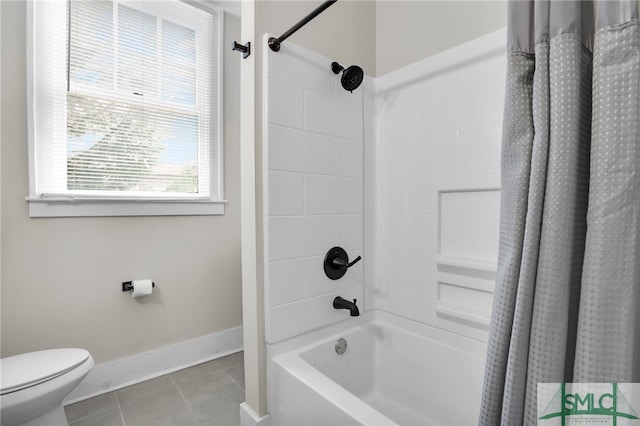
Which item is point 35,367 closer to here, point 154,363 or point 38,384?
point 38,384

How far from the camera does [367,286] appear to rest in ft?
5.56

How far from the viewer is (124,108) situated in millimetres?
2039

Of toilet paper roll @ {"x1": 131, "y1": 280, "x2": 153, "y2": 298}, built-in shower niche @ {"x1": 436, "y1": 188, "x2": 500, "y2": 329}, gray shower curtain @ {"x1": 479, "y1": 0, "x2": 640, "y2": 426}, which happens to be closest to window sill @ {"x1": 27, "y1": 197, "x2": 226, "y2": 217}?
toilet paper roll @ {"x1": 131, "y1": 280, "x2": 153, "y2": 298}

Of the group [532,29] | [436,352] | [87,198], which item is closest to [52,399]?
[87,198]

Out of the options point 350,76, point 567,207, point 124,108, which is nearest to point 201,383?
point 124,108

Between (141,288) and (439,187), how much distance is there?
182 cm

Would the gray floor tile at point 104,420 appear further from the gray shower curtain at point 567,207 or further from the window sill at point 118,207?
the gray shower curtain at point 567,207

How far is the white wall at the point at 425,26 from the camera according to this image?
1315mm

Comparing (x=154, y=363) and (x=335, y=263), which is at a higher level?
(x=335, y=263)

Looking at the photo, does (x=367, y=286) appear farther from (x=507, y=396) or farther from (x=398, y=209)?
(x=507, y=396)

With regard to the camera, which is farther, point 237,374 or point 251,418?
point 237,374

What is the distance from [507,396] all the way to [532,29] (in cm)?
102

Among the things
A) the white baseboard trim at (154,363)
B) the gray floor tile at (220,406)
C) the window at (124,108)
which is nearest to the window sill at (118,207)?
the window at (124,108)

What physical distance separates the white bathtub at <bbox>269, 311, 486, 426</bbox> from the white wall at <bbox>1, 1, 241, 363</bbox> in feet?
3.81
